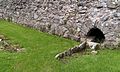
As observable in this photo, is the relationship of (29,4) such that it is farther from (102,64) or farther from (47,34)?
(102,64)

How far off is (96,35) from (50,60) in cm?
524

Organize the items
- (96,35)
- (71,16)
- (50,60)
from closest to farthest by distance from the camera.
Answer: (50,60), (96,35), (71,16)

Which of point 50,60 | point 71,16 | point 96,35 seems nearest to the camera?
point 50,60

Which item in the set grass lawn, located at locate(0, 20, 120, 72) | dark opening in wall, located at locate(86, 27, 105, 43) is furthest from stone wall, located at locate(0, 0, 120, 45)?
grass lawn, located at locate(0, 20, 120, 72)

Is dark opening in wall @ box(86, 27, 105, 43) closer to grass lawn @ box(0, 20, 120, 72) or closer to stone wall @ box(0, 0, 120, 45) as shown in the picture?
stone wall @ box(0, 0, 120, 45)

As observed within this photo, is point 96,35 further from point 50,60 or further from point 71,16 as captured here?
point 50,60

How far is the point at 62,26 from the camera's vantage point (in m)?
21.6

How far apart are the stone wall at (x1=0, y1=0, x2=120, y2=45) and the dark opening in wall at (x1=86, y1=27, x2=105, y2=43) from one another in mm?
316

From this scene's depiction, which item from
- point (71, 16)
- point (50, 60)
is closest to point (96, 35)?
point (71, 16)

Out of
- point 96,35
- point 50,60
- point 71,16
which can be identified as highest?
point 71,16

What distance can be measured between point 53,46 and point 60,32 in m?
2.74

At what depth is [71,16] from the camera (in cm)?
2102

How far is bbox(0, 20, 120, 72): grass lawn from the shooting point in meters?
15.1

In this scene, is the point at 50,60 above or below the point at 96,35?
above
